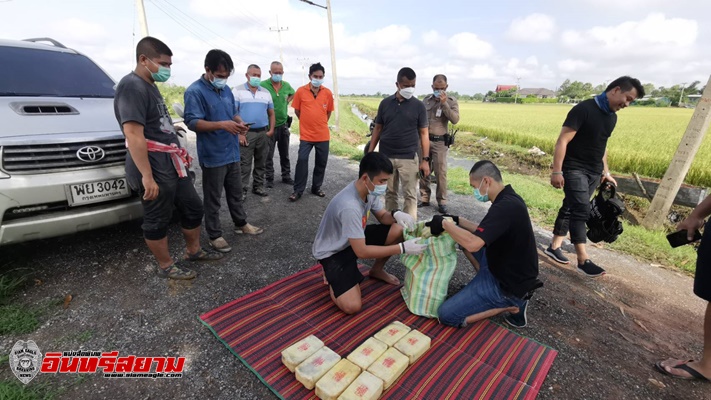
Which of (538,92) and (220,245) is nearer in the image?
(220,245)

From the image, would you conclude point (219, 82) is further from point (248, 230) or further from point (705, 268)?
point (705, 268)

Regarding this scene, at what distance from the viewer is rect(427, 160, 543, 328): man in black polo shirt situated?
7.44 ft

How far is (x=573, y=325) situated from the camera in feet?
8.83

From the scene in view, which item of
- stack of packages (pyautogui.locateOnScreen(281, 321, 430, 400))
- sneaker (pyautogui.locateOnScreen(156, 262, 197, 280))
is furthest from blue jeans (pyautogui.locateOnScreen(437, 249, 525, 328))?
sneaker (pyautogui.locateOnScreen(156, 262, 197, 280))

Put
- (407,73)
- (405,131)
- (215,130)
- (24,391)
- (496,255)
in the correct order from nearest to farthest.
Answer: (24,391) → (496,255) → (215,130) → (407,73) → (405,131)

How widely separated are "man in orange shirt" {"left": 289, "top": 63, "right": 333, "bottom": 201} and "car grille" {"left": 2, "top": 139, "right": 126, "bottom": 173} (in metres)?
2.52

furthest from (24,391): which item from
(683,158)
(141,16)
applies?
(141,16)

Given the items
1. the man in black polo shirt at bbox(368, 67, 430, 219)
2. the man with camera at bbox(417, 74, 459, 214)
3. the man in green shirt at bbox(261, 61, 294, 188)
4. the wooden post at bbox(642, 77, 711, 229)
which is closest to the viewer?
the man in black polo shirt at bbox(368, 67, 430, 219)

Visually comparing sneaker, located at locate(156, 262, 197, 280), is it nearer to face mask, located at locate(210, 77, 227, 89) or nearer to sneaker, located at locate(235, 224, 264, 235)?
sneaker, located at locate(235, 224, 264, 235)

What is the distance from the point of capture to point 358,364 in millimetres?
1982

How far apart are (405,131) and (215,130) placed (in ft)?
7.08

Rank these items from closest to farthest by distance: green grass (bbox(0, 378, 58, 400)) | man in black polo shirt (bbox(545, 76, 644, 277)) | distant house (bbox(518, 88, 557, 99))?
green grass (bbox(0, 378, 58, 400)), man in black polo shirt (bbox(545, 76, 644, 277)), distant house (bbox(518, 88, 557, 99))

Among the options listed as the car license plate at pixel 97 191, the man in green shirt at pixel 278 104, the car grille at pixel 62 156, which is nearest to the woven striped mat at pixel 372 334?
the car license plate at pixel 97 191

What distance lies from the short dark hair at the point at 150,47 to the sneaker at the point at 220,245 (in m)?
1.83
